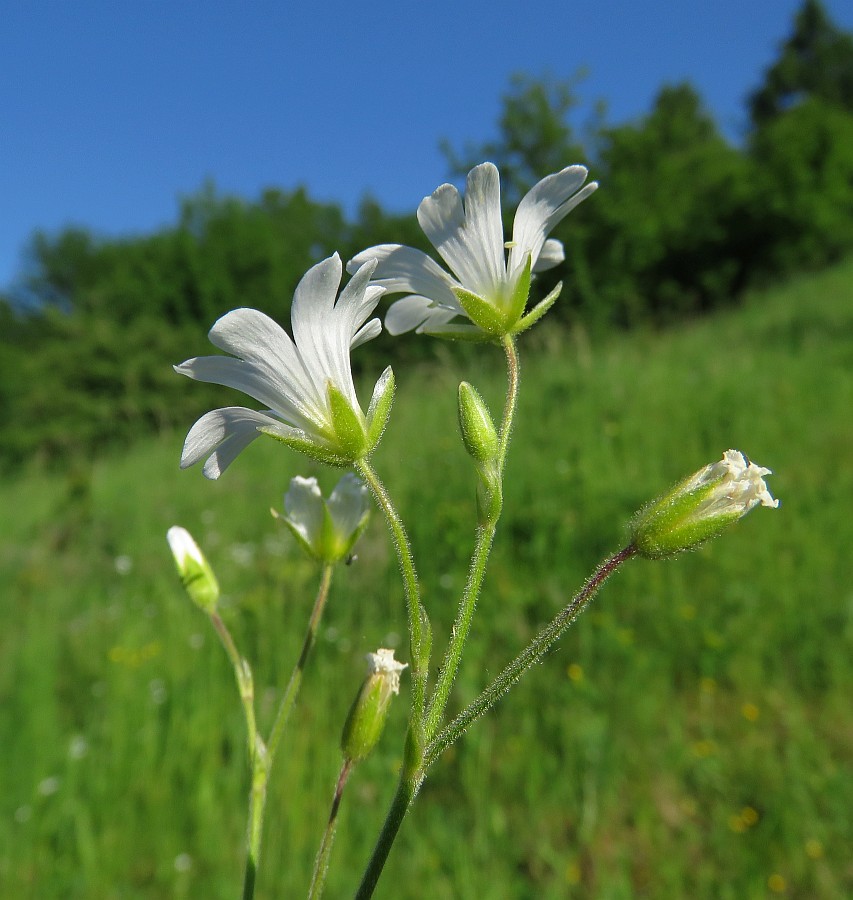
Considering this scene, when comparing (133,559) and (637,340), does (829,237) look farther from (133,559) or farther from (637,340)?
(133,559)

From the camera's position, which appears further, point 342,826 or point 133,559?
point 133,559

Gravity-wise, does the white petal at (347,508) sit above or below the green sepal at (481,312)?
below

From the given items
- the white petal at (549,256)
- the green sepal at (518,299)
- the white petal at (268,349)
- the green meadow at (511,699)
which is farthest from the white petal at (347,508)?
the green meadow at (511,699)

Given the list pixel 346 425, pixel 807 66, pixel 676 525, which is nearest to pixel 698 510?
pixel 676 525

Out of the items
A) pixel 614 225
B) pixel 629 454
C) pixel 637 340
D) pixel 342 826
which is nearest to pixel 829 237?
pixel 614 225

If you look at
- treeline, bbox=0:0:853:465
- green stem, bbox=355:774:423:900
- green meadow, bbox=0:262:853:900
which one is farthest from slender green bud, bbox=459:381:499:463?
treeline, bbox=0:0:853:465

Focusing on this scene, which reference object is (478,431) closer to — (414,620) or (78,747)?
(414,620)

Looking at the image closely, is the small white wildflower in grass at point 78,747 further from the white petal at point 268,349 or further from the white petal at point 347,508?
the white petal at point 268,349
